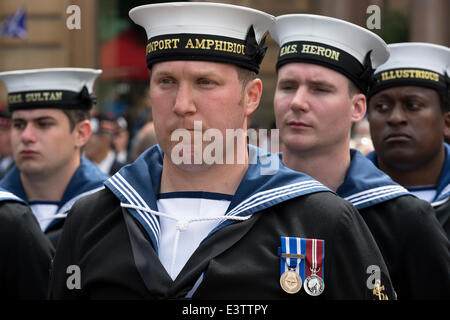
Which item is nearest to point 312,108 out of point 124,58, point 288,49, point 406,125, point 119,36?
point 288,49

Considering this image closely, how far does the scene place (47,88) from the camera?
6031mm

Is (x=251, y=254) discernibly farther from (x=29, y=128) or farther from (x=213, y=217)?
(x=29, y=128)

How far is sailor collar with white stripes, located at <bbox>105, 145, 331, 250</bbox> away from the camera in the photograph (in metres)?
3.32

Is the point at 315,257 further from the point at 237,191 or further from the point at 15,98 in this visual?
the point at 15,98

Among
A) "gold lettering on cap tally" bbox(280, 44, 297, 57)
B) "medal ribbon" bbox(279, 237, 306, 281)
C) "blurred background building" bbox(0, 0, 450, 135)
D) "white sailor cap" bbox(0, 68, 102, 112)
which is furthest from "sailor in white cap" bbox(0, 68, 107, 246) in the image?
"blurred background building" bbox(0, 0, 450, 135)

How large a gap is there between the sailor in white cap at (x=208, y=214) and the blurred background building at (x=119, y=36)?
9249 millimetres

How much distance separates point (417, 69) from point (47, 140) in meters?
2.65

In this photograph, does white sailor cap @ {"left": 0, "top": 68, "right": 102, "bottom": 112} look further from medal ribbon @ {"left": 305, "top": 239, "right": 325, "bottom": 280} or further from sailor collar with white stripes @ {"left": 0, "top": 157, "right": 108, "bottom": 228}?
medal ribbon @ {"left": 305, "top": 239, "right": 325, "bottom": 280}

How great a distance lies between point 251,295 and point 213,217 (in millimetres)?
375

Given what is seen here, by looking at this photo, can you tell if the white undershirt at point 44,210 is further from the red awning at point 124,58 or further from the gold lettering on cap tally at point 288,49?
the red awning at point 124,58

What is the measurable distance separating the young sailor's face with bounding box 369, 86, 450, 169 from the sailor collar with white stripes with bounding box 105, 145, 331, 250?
1785 millimetres

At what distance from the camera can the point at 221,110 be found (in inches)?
131

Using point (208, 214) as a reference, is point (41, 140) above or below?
above
